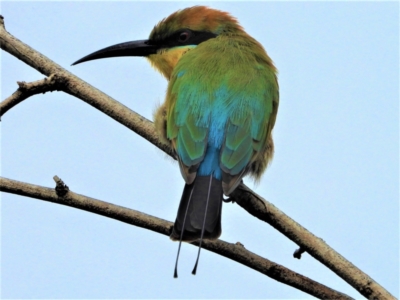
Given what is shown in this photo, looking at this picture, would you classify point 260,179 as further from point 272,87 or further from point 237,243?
point 237,243

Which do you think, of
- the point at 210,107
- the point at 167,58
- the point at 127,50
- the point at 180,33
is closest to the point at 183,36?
the point at 180,33

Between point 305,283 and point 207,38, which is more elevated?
point 207,38

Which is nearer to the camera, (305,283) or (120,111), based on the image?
(305,283)

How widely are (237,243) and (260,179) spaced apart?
34.5 inches

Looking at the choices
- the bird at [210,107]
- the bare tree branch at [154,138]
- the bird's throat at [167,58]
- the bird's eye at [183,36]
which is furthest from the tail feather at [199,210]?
the bird's eye at [183,36]

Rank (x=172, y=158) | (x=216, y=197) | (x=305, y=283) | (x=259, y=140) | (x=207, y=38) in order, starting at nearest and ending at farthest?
(x=305, y=283), (x=216, y=197), (x=259, y=140), (x=172, y=158), (x=207, y=38)

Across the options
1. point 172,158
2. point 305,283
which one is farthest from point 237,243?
point 172,158

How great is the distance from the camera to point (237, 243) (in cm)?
248

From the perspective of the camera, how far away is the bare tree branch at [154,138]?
2.44 m

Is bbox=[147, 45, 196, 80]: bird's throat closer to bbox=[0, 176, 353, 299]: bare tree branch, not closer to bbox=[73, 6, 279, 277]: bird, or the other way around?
bbox=[73, 6, 279, 277]: bird

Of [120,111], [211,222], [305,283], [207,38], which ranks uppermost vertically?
[207,38]

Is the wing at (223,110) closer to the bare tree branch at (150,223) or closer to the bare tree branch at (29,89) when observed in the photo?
the bare tree branch at (150,223)

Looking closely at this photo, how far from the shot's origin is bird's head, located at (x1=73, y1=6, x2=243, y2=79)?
3.73 metres

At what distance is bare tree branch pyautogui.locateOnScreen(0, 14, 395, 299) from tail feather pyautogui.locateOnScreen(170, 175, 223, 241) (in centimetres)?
16
